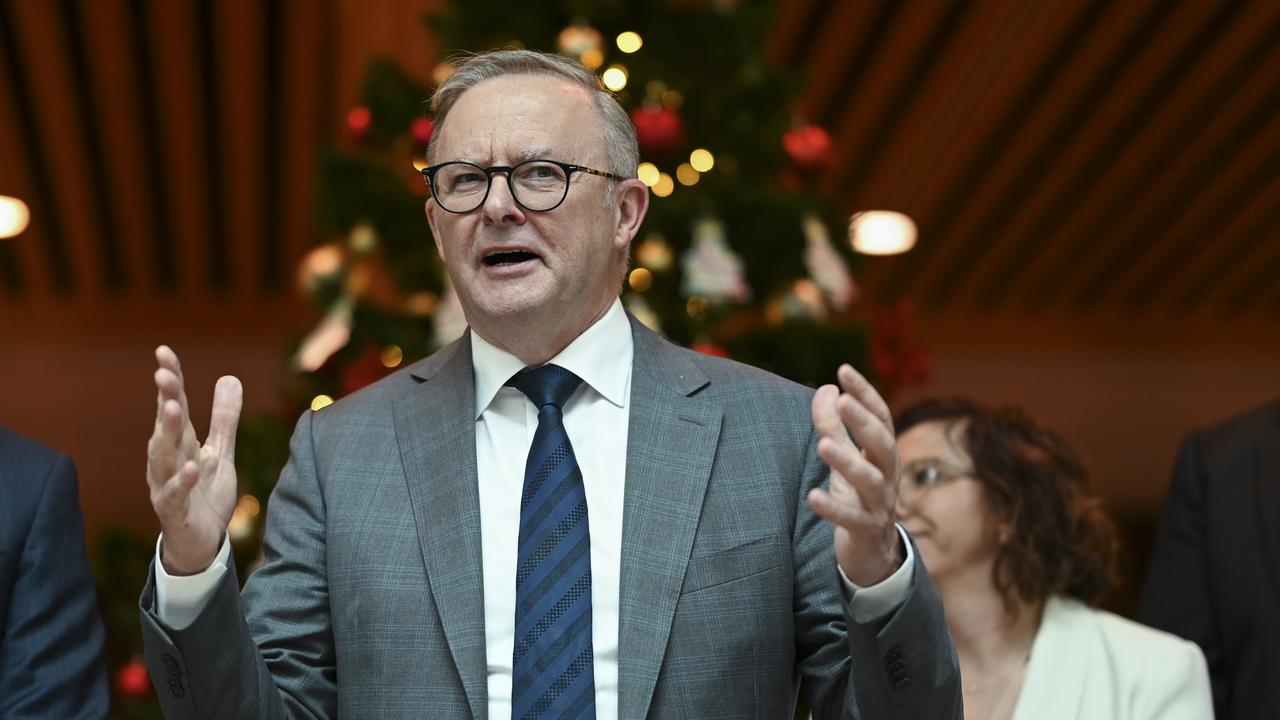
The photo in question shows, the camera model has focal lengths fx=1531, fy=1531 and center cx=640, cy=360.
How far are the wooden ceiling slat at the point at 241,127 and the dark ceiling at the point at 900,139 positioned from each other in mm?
16

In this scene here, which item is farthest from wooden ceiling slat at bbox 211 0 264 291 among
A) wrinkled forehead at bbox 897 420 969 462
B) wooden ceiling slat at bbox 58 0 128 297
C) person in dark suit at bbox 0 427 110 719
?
person in dark suit at bbox 0 427 110 719

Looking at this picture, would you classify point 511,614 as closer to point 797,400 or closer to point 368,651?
point 368,651

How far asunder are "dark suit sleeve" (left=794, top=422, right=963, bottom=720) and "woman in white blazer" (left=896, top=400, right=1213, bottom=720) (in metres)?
1.01

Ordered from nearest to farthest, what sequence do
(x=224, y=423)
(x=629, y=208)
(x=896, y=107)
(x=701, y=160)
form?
(x=224, y=423) → (x=629, y=208) → (x=701, y=160) → (x=896, y=107)

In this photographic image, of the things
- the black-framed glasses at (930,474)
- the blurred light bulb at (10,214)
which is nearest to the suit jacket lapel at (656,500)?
the black-framed glasses at (930,474)

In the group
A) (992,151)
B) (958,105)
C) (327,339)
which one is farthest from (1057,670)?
(992,151)

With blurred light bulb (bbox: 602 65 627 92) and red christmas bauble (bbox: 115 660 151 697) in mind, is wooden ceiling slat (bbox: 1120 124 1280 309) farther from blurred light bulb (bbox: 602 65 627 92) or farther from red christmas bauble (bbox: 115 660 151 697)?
red christmas bauble (bbox: 115 660 151 697)

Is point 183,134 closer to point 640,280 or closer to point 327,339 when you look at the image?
point 327,339

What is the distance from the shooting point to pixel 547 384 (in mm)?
1899

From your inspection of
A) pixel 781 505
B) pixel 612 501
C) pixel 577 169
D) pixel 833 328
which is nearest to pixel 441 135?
pixel 577 169

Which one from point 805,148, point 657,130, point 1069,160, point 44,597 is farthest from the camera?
point 1069,160

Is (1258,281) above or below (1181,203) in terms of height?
below

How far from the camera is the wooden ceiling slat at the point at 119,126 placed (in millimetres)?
6957

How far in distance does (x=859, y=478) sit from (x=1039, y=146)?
686cm
